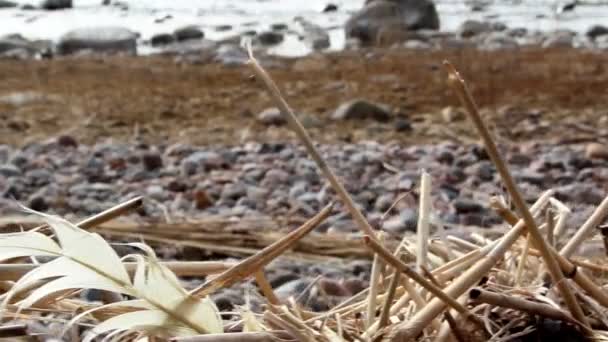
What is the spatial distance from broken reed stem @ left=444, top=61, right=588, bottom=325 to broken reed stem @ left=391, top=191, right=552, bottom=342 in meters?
0.02

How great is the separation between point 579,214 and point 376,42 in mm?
5988

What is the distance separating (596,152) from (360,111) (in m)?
1.48

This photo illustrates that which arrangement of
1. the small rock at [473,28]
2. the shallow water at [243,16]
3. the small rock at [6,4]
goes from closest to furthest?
the small rock at [473,28], the shallow water at [243,16], the small rock at [6,4]

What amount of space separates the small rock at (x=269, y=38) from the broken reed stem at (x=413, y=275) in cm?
948

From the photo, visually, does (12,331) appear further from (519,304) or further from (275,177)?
A: (275,177)

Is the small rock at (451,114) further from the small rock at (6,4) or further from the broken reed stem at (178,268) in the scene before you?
the small rock at (6,4)

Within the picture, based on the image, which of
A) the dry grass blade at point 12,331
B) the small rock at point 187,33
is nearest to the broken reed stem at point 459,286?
the dry grass blade at point 12,331

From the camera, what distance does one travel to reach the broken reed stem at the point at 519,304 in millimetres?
710

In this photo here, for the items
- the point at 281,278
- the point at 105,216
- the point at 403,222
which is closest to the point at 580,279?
the point at 105,216

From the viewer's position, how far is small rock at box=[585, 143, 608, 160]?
15.7 ft

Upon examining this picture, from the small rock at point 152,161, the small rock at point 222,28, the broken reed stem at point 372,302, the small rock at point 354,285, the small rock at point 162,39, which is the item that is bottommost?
the small rock at point 222,28

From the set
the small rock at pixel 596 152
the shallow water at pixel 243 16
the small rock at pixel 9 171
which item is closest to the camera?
the small rock at pixel 9 171

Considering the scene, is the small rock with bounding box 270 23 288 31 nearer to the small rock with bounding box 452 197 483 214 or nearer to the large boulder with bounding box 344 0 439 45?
the large boulder with bounding box 344 0 439 45

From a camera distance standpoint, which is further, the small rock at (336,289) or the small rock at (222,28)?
the small rock at (222,28)
